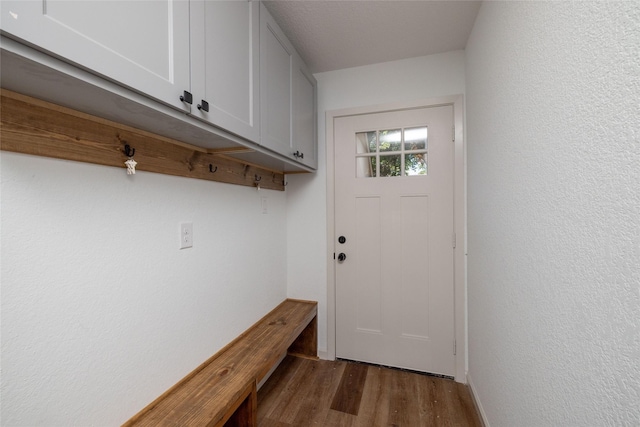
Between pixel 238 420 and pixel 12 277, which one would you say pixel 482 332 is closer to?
pixel 238 420

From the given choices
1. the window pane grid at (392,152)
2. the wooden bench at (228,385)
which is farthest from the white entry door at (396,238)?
the wooden bench at (228,385)

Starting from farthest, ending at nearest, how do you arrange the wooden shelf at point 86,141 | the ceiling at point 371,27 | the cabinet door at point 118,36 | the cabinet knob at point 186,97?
1. the ceiling at point 371,27
2. the cabinet knob at point 186,97
3. the wooden shelf at point 86,141
4. the cabinet door at point 118,36

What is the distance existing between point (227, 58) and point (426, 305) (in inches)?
79.5

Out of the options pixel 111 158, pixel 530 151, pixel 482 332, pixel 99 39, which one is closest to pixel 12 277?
pixel 111 158

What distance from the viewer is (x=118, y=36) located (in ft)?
2.21

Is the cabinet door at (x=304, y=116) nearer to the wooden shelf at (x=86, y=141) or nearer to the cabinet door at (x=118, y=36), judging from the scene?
the wooden shelf at (x=86, y=141)

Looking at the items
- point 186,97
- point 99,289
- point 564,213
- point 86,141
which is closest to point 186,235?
point 99,289

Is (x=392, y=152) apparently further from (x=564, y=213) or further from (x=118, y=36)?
(x=118, y=36)

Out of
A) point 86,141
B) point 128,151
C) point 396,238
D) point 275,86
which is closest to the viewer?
point 86,141

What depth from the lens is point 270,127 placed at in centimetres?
140

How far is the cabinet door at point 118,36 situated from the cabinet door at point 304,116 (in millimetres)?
911

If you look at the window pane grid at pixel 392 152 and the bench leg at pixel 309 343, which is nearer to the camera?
the window pane grid at pixel 392 152

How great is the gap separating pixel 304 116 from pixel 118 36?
1.29m

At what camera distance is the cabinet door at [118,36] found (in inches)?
20.3
